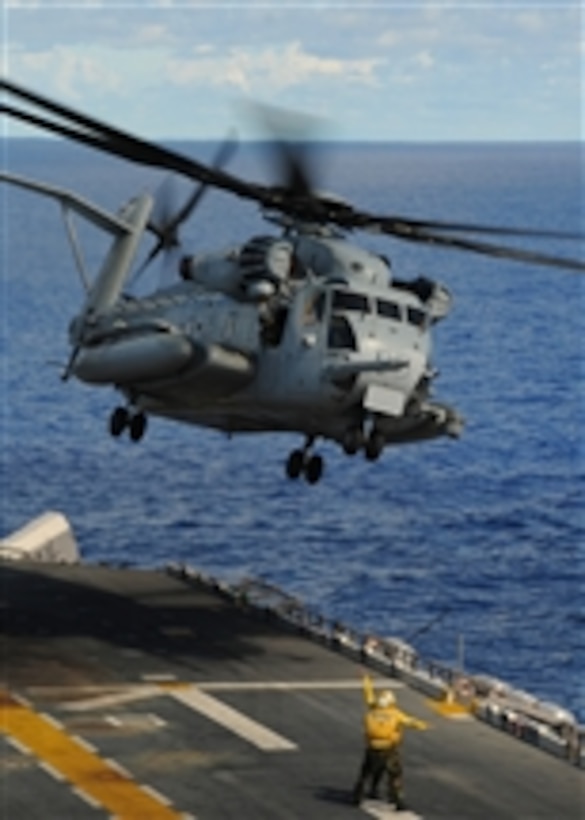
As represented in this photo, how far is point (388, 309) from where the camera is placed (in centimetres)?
3878

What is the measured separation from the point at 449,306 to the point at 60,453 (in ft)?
210

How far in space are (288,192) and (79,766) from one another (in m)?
11.0

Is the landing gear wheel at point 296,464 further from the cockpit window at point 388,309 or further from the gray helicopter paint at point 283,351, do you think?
the cockpit window at point 388,309

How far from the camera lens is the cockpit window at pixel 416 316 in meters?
39.0

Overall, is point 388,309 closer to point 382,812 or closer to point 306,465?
point 306,465

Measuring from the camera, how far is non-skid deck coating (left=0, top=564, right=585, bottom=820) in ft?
109

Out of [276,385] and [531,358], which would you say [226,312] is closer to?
[276,385]

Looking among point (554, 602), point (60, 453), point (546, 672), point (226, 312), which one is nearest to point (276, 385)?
point (226, 312)

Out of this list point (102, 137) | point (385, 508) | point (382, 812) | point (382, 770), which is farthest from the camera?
point (385, 508)

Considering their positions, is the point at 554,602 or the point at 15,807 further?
the point at 554,602

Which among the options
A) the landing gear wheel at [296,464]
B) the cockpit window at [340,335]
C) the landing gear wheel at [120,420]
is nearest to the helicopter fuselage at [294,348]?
the cockpit window at [340,335]

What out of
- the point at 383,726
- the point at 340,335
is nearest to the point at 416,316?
the point at 340,335

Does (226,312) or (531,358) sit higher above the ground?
(531,358)

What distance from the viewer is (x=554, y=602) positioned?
7250cm
